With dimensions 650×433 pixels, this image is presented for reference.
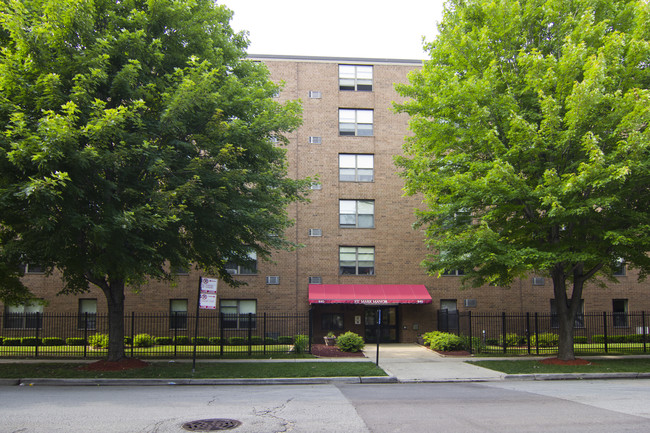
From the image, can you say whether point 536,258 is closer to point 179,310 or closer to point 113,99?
point 113,99

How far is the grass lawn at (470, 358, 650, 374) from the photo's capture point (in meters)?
A: 15.4

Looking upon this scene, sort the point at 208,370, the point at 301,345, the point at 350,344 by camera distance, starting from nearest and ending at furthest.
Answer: the point at 208,370, the point at 301,345, the point at 350,344

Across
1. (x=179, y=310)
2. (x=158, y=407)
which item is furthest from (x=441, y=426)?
(x=179, y=310)

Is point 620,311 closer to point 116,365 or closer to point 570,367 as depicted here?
point 570,367

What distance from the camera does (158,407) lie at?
9625mm

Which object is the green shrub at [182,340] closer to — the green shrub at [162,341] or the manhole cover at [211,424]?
the green shrub at [162,341]

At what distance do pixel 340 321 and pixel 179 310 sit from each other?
8773 mm

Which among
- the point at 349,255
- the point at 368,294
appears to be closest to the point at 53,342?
the point at 349,255

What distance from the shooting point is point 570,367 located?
52.7 ft

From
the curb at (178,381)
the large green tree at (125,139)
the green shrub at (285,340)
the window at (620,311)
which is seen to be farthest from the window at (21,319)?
the window at (620,311)

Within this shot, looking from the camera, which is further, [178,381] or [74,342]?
[74,342]

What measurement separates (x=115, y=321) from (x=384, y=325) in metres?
15.4

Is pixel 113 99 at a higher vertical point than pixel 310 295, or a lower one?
higher

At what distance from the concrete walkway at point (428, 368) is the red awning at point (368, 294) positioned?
11.5 feet
